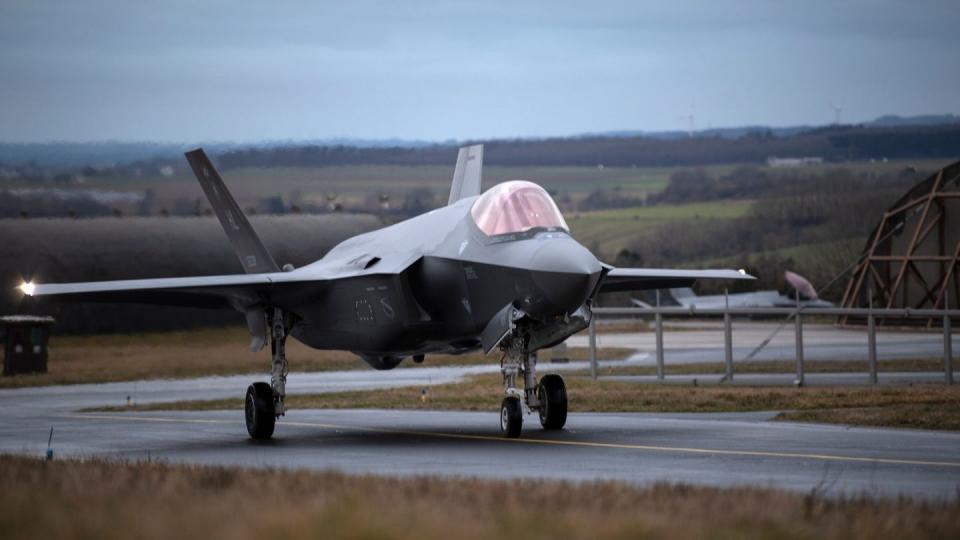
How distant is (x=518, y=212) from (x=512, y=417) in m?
2.44

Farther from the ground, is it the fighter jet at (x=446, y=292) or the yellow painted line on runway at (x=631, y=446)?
the fighter jet at (x=446, y=292)

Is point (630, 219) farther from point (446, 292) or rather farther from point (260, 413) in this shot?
point (446, 292)

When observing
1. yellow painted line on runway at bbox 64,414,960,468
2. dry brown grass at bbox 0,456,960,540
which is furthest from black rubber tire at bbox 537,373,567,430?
dry brown grass at bbox 0,456,960,540

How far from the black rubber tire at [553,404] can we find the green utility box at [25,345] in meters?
22.7

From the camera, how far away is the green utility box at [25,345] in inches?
1510

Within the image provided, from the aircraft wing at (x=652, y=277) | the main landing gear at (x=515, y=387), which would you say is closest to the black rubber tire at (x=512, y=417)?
the main landing gear at (x=515, y=387)

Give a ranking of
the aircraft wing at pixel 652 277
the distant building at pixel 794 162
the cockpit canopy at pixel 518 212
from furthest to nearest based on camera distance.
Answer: the distant building at pixel 794 162, the aircraft wing at pixel 652 277, the cockpit canopy at pixel 518 212

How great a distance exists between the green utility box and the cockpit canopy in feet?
77.4

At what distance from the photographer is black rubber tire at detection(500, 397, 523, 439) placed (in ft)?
58.3

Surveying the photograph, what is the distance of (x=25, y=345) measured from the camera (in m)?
38.6

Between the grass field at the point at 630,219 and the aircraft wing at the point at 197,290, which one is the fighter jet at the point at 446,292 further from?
the grass field at the point at 630,219

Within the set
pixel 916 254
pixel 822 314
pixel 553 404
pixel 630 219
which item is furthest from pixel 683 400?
pixel 630 219

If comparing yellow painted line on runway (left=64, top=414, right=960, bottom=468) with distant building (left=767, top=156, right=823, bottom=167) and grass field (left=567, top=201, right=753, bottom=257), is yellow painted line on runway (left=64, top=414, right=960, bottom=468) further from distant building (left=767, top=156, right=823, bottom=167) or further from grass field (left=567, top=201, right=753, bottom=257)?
distant building (left=767, top=156, right=823, bottom=167)

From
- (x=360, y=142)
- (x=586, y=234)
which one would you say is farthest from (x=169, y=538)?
(x=586, y=234)
